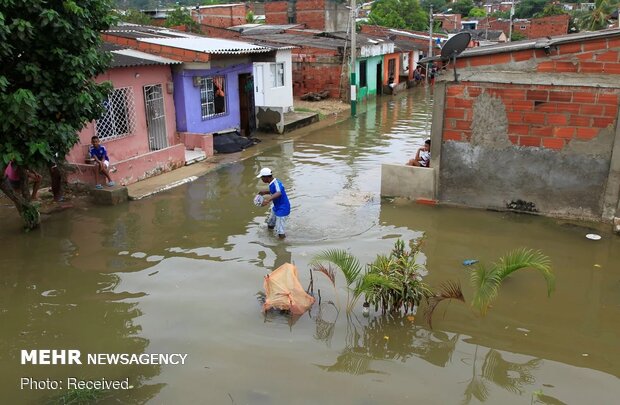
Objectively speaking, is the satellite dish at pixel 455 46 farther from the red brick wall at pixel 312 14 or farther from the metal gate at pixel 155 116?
the red brick wall at pixel 312 14

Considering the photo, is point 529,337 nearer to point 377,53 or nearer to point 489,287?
point 489,287

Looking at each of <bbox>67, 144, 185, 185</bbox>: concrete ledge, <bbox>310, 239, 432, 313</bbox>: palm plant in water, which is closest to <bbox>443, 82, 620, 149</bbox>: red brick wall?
<bbox>310, 239, 432, 313</bbox>: palm plant in water

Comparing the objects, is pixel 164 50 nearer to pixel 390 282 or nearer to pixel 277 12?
pixel 390 282

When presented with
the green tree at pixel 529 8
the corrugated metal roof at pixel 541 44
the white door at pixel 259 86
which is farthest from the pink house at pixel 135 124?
the green tree at pixel 529 8

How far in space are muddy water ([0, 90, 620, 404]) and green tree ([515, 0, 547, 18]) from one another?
8140 cm

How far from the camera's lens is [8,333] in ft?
20.0

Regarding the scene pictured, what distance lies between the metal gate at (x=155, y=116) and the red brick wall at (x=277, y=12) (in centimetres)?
2657

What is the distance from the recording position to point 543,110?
30.5 ft

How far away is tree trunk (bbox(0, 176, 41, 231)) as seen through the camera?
29.1ft

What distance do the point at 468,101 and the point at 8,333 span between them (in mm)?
7998

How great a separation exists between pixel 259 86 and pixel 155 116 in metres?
5.40

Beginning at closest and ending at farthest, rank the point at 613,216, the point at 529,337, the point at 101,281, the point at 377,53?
the point at 529,337 < the point at 101,281 < the point at 613,216 < the point at 377,53

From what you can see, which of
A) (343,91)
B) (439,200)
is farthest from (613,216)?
(343,91)

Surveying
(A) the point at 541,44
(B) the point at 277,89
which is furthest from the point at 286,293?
(B) the point at 277,89
